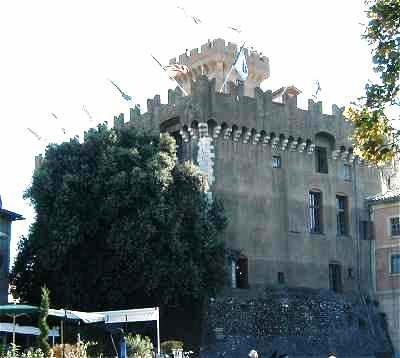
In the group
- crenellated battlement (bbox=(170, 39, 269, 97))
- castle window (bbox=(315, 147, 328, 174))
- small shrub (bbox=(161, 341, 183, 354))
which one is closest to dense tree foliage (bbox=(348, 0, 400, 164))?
small shrub (bbox=(161, 341, 183, 354))

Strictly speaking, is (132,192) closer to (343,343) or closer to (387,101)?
(343,343)

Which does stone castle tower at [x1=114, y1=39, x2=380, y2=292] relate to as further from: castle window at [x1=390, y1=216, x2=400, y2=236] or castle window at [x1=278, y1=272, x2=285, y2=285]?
castle window at [x1=390, y1=216, x2=400, y2=236]

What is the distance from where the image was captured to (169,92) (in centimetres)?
4141

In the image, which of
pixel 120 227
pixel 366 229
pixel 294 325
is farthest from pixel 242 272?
pixel 366 229

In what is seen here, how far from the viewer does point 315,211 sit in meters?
43.5

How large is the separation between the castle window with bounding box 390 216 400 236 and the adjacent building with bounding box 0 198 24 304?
20.8m

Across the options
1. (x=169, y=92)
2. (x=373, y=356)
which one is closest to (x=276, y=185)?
(x=169, y=92)

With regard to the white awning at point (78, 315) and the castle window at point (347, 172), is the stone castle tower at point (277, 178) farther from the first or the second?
the white awning at point (78, 315)

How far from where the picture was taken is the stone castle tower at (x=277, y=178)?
130 ft

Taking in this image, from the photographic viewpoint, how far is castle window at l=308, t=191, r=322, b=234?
42969mm

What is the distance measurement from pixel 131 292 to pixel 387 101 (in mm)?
19347

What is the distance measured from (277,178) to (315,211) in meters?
3.32

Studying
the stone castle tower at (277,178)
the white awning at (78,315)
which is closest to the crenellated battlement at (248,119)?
the stone castle tower at (277,178)

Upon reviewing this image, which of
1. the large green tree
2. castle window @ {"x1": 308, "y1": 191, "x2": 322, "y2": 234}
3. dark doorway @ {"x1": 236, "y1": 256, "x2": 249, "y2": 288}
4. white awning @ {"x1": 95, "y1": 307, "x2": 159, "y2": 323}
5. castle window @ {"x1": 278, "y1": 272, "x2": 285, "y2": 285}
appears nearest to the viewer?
white awning @ {"x1": 95, "y1": 307, "x2": 159, "y2": 323}
